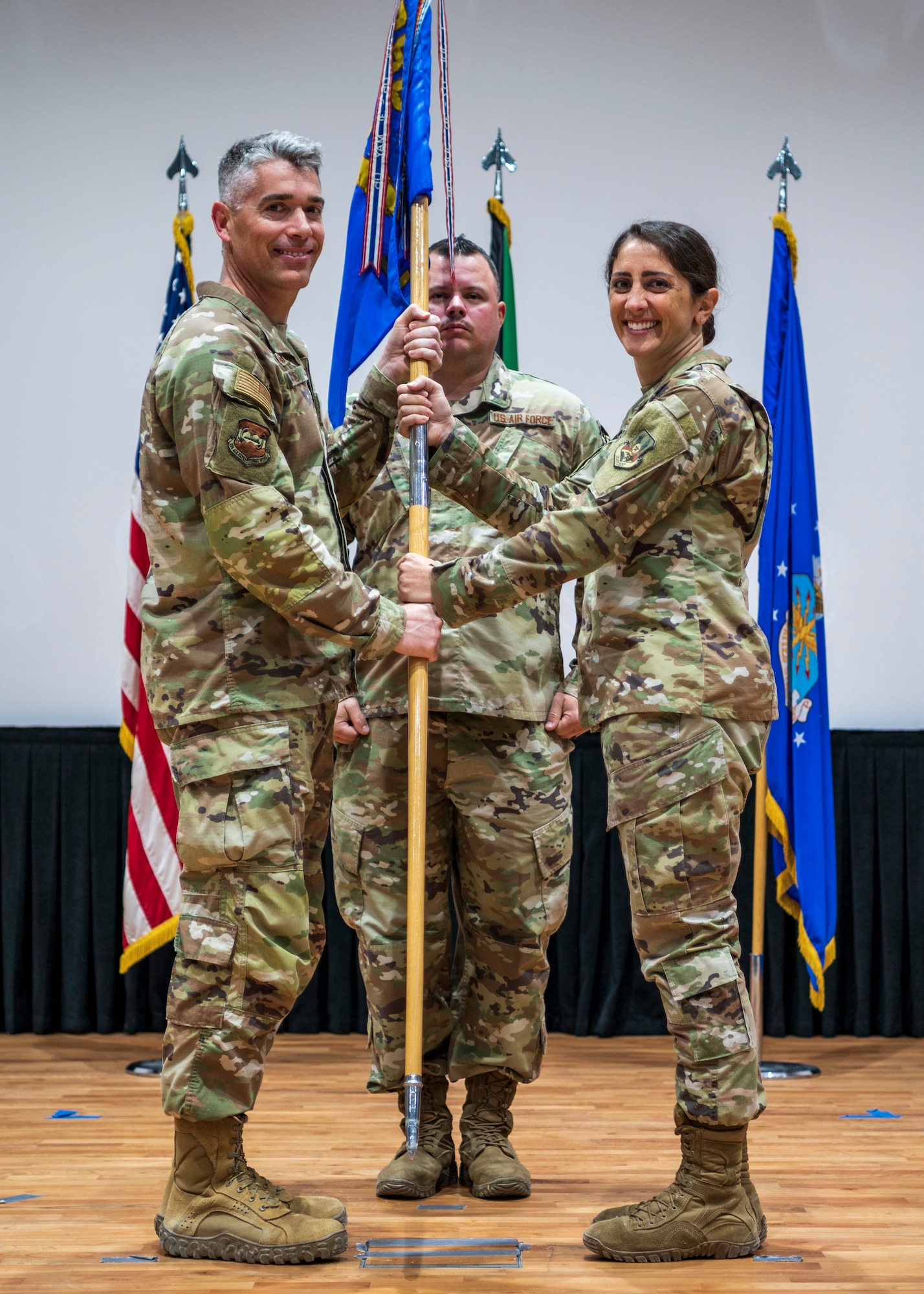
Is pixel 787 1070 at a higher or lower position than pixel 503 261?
lower

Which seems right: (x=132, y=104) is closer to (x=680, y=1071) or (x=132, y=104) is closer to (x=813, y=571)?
(x=813, y=571)

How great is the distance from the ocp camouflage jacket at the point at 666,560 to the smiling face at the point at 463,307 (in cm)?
52

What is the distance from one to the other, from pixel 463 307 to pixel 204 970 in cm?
143

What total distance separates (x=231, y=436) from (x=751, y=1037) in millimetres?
1308

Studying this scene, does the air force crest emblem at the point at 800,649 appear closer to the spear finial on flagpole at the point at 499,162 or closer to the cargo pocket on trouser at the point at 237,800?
the spear finial on flagpole at the point at 499,162

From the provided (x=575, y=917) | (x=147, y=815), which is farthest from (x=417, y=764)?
(x=575, y=917)

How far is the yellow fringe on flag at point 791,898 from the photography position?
3859 millimetres

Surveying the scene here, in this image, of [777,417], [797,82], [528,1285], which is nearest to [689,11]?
[797,82]

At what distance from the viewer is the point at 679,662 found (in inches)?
85.6

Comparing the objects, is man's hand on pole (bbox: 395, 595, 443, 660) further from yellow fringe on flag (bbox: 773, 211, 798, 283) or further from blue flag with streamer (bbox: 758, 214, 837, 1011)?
yellow fringe on flag (bbox: 773, 211, 798, 283)

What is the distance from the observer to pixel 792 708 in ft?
12.8

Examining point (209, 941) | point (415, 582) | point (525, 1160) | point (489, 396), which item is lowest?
point (525, 1160)

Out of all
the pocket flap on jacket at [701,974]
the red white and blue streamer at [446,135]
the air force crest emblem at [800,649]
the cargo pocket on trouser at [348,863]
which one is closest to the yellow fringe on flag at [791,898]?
the air force crest emblem at [800,649]

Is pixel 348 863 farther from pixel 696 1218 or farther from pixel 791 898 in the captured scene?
pixel 791 898
